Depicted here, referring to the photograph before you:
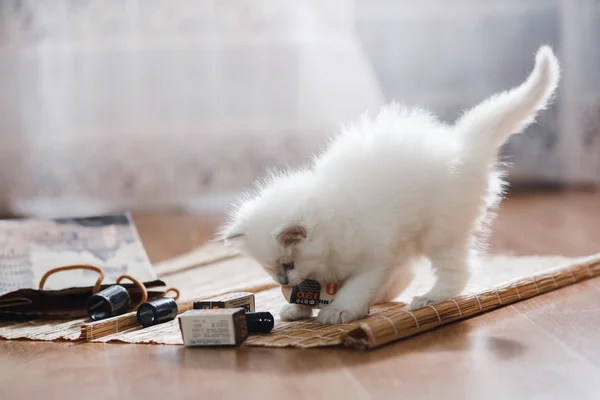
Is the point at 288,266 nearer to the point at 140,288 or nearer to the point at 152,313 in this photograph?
the point at 152,313

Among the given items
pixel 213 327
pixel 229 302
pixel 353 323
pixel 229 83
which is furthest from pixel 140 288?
pixel 229 83

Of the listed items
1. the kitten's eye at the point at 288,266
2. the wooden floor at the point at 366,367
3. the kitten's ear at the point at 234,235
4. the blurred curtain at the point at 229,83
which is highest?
the blurred curtain at the point at 229,83

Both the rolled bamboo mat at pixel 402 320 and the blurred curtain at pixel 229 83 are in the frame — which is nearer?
the rolled bamboo mat at pixel 402 320

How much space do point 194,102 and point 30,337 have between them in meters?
2.02

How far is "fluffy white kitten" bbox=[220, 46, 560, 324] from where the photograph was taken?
5.18 feet

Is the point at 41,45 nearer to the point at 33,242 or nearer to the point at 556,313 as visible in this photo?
the point at 33,242

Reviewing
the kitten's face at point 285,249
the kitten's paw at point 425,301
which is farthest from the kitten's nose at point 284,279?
the kitten's paw at point 425,301

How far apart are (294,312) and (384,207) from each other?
0.99 feet

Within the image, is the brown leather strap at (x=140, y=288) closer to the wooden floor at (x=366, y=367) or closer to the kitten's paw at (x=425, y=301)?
the wooden floor at (x=366, y=367)

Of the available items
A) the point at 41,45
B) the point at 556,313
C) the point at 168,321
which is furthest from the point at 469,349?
the point at 41,45

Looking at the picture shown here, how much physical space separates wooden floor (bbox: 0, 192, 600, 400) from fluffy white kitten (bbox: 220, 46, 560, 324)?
0.18 m

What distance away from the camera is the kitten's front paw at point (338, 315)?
156cm

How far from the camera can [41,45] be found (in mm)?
3354

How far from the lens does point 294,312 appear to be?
5.50 feet
